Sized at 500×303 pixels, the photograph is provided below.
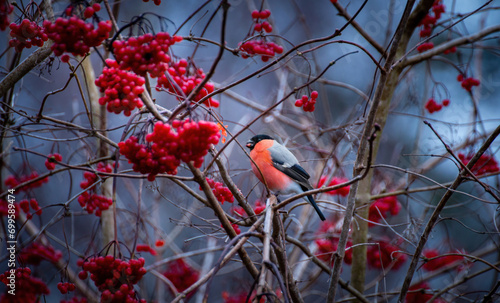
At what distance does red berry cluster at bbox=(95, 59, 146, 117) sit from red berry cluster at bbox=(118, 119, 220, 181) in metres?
0.14

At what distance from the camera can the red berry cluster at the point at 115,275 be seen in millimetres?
1577

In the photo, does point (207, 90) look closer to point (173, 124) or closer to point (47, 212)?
point (173, 124)

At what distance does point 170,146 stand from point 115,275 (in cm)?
65

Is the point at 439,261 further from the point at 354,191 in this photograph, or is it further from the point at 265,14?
the point at 265,14

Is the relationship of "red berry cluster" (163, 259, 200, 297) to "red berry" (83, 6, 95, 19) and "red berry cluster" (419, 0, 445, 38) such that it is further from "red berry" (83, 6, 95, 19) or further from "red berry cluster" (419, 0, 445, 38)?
"red berry cluster" (419, 0, 445, 38)

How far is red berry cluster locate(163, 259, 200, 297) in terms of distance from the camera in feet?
11.8

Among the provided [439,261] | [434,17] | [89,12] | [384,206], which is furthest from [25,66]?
[439,261]

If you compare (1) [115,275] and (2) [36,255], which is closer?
(1) [115,275]

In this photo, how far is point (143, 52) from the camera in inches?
52.6

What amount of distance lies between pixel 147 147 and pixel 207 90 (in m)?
0.60

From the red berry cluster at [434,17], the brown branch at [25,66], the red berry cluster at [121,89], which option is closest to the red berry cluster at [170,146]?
the red berry cluster at [121,89]

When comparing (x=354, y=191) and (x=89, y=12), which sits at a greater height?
(x=89, y=12)

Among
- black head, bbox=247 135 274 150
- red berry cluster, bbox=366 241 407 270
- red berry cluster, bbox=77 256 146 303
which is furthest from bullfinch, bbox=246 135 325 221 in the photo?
red berry cluster, bbox=77 256 146 303

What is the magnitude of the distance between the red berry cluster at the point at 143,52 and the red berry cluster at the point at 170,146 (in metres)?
0.21
